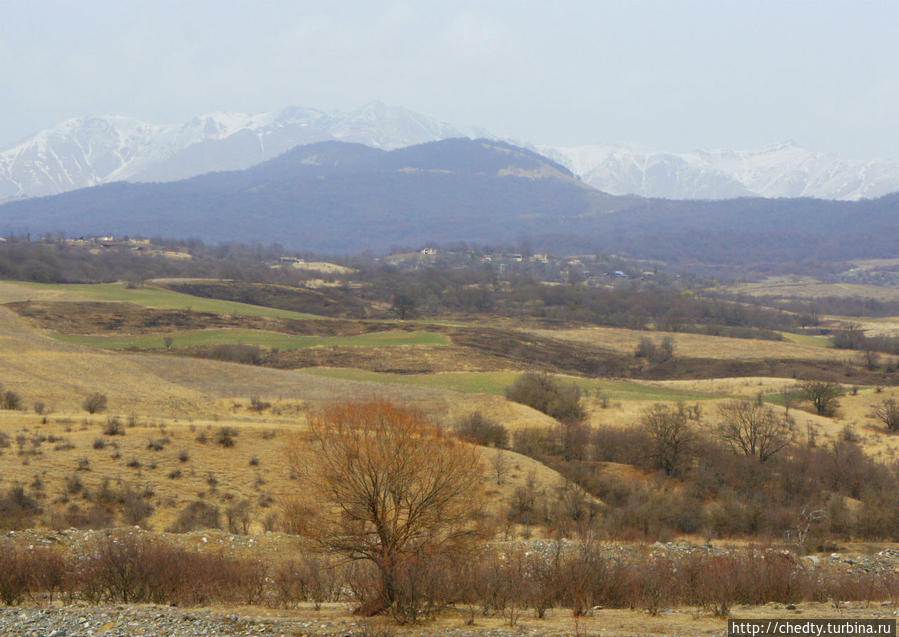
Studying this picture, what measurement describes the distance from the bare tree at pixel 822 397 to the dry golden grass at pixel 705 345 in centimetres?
2474

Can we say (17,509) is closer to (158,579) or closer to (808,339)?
(158,579)

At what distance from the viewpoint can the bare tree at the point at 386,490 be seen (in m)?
13.1

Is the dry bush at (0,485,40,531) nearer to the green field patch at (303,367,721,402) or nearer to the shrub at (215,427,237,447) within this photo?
the shrub at (215,427,237,447)

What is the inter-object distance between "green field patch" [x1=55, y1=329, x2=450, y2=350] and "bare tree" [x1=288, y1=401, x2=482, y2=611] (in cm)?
4974

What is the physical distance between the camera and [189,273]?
135 metres

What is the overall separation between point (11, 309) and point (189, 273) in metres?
66.9

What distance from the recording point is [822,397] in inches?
1799

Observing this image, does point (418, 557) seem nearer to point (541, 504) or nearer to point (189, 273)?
point (541, 504)

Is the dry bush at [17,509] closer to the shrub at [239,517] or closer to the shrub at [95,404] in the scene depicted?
the shrub at [239,517]

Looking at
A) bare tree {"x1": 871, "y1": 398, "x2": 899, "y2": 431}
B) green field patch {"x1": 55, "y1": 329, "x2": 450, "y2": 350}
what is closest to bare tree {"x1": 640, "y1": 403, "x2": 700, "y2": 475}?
bare tree {"x1": 871, "y1": 398, "x2": 899, "y2": 431}

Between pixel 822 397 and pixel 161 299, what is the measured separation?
221 ft

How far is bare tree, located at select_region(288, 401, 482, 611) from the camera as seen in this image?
13078 mm

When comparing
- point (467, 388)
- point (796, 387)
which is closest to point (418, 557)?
point (467, 388)

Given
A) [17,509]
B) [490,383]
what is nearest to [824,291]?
[490,383]
